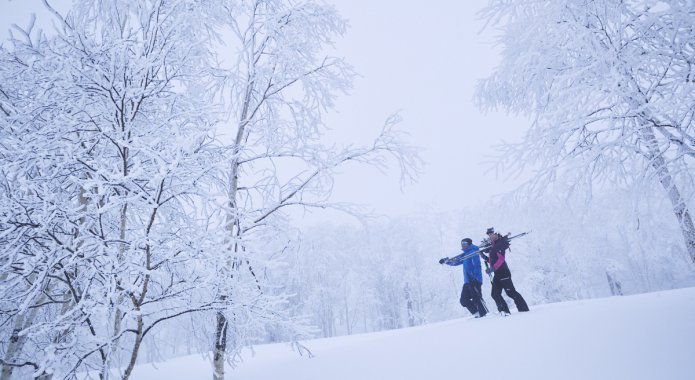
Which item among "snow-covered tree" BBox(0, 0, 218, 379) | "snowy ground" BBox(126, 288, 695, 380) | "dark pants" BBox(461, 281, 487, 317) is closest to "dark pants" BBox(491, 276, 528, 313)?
"dark pants" BBox(461, 281, 487, 317)

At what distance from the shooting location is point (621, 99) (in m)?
3.60

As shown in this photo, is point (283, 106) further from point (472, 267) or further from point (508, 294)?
point (508, 294)

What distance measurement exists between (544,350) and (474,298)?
2747mm

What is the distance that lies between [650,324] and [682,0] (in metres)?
3.16

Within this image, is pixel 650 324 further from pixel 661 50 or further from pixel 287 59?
pixel 287 59

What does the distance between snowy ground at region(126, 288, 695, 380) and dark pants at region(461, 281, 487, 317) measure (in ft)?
3.89

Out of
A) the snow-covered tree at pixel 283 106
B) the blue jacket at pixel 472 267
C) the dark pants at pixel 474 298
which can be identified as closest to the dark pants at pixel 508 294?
the dark pants at pixel 474 298

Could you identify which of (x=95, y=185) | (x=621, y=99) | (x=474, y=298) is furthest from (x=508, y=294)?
(x=95, y=185)

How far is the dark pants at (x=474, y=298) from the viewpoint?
19.0ft

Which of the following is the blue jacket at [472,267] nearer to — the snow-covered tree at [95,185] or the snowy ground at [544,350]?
the snowy ground at [544,350]

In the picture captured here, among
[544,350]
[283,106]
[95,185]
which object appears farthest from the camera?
[283,106]

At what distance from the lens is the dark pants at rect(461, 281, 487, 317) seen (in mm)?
5777

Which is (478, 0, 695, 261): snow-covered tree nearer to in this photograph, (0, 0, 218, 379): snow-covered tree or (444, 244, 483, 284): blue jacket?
(444, 244, 483, 284): blue jacket

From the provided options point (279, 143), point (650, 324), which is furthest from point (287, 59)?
point (650, 324)
